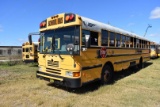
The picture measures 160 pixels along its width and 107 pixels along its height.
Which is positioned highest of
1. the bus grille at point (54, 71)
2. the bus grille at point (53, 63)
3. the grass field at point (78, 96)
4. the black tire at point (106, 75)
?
the bus grille at point (53, 63)

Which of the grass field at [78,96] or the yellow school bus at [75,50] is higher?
the yellow school bus at [75,50]

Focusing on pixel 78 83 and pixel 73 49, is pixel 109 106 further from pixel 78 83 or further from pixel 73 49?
pixel 73 49

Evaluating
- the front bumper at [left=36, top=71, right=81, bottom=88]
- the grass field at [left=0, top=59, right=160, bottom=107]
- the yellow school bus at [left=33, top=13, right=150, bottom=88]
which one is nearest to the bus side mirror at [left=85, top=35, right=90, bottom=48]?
the yellow school bus at [left=33, top=13, right=150, bottom=88]

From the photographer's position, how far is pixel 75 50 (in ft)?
20.3

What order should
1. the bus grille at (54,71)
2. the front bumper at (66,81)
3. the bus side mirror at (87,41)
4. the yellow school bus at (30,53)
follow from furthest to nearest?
the yellow school bus at (30,53) → the bus grille at (54,71) → the front bumper at (66,81) → the bus side mirror at (87,41)

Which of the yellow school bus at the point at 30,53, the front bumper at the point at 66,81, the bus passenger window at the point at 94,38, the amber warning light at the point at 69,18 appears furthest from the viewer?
the yellow school bus at the point at 30,53

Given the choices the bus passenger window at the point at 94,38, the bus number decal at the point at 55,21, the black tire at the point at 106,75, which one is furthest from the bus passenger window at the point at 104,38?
the bus number decal at the point at 55,21

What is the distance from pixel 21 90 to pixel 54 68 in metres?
1.52

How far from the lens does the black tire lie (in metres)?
7.86

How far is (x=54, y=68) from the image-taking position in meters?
6.88

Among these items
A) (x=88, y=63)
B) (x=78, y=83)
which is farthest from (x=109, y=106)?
(x=88, y=63)

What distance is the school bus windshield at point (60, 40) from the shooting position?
20.5 feet

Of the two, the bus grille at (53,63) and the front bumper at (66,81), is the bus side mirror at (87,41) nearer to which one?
the front bumper at (66,81)

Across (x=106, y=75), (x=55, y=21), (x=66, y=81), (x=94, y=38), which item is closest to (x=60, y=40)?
(x=55, y=21)
